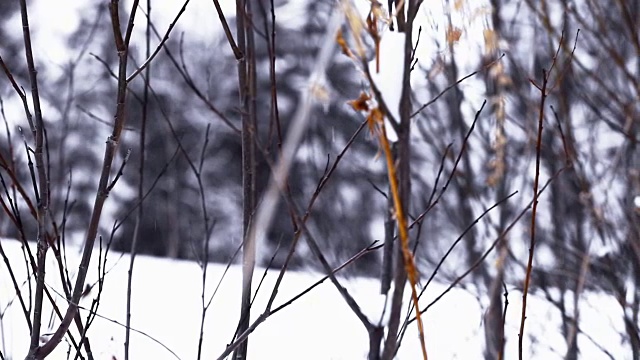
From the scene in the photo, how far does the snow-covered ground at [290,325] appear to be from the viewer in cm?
447

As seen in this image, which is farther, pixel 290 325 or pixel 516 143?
pixel 290 325

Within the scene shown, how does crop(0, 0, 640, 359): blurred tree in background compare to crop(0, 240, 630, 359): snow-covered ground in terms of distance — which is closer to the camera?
crop(0, 0, 640, 359): blurred tree in background

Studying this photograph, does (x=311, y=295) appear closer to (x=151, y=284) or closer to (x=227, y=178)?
(x=151, y=284)

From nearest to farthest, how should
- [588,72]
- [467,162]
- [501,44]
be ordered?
[588,72] < [501,44] < [467,162]

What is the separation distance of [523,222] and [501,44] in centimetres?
133

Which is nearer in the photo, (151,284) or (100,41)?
(151,284)

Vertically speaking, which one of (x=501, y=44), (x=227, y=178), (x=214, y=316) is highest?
(x=227, y=178)

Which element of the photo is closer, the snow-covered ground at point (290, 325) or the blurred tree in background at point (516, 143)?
the blurred tree in background at point (516, 143)

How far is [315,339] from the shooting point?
522 cm

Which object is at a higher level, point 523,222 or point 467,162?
point 523,222

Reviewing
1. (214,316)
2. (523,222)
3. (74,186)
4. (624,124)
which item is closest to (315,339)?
(214,316)

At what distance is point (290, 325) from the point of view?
17.9ft

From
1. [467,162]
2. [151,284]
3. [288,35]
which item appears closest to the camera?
[467,162]

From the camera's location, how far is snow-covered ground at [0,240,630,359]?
447cm
